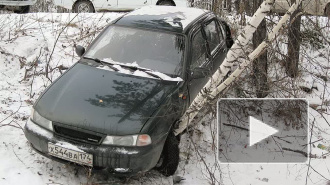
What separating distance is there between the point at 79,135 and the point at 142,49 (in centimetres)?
150

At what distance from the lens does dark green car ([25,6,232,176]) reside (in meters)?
3.40

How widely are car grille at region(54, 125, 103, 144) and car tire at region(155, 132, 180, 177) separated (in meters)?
0.78

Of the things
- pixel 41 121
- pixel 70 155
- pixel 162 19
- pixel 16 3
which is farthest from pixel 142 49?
pixel 16 3

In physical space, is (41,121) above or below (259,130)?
above

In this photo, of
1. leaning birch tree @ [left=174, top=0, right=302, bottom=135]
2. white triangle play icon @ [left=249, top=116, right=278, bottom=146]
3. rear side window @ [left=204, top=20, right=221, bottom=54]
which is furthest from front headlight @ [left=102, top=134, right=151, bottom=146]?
rear side window @ [left=204, top=20, right=221, bottom=54]

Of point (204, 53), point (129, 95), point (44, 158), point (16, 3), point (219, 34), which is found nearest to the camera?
point (129, 95)

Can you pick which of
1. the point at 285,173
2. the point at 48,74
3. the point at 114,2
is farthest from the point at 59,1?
the point at 285,173

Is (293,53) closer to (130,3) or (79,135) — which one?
(79,135)

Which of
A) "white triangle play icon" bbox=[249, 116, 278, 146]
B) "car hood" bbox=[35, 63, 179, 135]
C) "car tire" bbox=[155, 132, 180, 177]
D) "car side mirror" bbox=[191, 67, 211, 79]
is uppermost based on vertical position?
"car side mirror" bbox=[191, 67, 211, 79]

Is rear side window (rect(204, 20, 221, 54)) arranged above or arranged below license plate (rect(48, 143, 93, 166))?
above

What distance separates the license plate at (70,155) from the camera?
3.38 meters

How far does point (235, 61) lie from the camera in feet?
12.7

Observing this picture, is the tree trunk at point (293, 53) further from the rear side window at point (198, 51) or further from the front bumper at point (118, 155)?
the front bumper at point (118, 155)
